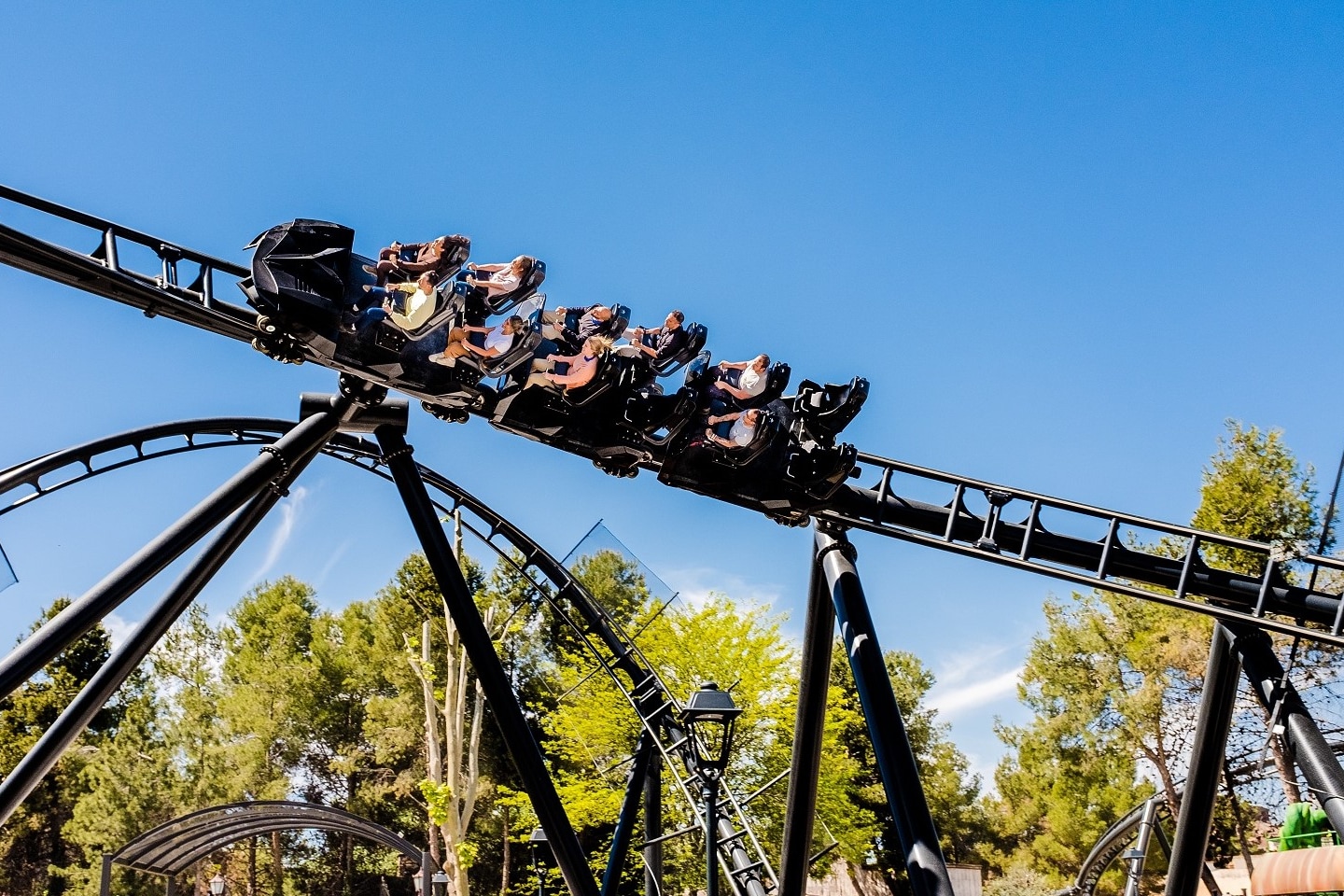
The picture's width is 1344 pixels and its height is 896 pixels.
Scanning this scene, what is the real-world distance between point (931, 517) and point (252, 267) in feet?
15.7

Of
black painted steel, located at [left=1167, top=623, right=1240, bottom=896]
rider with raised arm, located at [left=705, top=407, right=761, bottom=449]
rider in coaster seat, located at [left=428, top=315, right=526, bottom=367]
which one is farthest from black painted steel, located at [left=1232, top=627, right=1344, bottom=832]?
rider in coaster seat, located at [left=428, top=315, right=526, bottom=367]

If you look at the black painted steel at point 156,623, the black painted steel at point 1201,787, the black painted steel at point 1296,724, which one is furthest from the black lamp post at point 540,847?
the black painted steel at point 1296,724

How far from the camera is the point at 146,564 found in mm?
→ 6625

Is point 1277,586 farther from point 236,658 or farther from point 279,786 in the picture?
point 236,658

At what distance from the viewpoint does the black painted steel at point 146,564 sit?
19.5ft

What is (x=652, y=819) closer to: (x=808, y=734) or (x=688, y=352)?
(x=808, y=734)

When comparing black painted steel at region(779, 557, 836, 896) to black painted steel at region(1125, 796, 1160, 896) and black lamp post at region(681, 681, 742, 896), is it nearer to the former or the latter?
black lamp post at region(681, 681, 742, 896)

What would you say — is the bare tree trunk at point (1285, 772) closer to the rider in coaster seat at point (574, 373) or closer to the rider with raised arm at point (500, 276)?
the rider in coaster seat at point (574, 373)

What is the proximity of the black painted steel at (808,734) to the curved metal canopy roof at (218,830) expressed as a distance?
30.3ft

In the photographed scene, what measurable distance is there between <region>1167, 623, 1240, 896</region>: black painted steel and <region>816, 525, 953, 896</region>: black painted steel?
1.91 meters

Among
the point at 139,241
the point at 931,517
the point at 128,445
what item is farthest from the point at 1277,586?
the point at 128,445

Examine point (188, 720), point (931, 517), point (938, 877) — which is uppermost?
point (188, 720)

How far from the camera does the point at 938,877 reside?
242 inches

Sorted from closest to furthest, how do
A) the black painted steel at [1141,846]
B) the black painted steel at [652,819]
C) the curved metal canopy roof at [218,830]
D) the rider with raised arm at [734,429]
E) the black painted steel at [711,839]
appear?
the rider with raised arm at [734,429]
the black painted steel at [711,839]
the black painted steel at [652,819]
the black painted steel at [1141,846]
the curved metal canopy roof at [218,830]
